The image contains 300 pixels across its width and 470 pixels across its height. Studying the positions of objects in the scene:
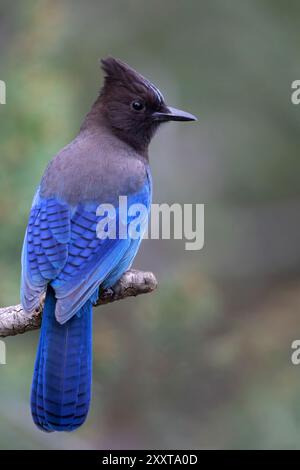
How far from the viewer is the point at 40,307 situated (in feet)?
15.1

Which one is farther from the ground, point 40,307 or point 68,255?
point 68,255

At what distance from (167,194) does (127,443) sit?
1.49m

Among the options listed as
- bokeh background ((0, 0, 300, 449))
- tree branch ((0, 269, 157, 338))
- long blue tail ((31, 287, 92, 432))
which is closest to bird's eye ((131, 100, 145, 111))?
bokeh background ((0, 0, 300, 449))

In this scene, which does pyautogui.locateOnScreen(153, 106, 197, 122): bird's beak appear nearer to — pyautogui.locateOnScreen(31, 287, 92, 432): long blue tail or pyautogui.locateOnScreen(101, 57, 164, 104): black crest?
pyautogui.locateOnScreen(101, 57, 164, 104): black crest

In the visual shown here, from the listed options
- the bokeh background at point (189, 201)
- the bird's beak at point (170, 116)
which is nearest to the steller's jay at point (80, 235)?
the bird's beak at point (170, 116)

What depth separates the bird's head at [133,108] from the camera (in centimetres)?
533

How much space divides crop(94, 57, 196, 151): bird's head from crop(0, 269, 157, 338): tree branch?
0.88m

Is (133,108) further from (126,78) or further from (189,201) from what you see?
(189,201)

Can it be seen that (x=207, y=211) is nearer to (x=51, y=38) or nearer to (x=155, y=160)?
(x=155, y=160)

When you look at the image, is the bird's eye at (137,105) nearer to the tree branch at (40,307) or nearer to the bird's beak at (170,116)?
the bird's beak at (170,116)

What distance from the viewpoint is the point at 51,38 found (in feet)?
18.1

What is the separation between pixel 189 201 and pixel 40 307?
2.82 metres

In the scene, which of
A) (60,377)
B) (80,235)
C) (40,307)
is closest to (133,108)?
(80,235)

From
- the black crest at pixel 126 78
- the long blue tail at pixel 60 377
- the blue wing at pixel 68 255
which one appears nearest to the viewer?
the long blue tail at pixel 60 377
